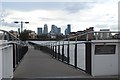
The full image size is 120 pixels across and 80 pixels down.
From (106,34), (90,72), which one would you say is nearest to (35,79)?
(90,72)

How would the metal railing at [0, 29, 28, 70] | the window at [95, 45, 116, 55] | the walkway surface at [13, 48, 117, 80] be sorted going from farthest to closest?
1. the window at [95, 45, 116, 55]
2. the walkway surface at [13, 48, 117, 80]
3. the metal railing at [0, 29, 28, 70]

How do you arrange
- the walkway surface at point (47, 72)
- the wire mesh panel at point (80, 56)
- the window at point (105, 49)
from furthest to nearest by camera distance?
1. the wire mesh panel at point (80, 56)
2. the window at point (105, 49)
3. the walkway surface at point (47, 72)

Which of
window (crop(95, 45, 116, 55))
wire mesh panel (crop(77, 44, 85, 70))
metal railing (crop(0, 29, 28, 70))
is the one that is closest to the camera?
metal railing (crop(0, 29, 28, 70))

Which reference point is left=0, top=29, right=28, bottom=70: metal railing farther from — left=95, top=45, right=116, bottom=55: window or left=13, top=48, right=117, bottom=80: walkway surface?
left=95, top=45, right=116, bottom=55: window

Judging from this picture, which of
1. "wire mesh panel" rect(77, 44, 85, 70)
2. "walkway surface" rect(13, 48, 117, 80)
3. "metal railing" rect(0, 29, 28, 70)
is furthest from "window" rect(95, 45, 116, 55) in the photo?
"metal railing" rect(0, 29, 28, 70)

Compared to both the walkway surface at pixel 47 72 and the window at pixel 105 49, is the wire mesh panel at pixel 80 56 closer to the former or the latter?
the walkway surface at pixel 47 72

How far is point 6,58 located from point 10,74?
2.02 ft

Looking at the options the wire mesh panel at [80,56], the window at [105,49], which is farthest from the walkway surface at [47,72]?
the window at [105,49]

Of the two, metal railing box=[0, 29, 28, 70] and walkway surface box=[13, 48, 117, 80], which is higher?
metal railing box=[0, 29, 28, 70]

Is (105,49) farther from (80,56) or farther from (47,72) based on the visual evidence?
(80,56)

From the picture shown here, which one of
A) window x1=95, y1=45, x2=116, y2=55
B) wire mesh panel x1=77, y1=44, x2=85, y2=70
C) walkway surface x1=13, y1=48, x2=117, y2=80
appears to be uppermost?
window x1=95, y1=45, x2=116, y2=55

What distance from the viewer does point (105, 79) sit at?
1002cm

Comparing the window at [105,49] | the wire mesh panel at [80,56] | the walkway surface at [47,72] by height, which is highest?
the window at [105,49]

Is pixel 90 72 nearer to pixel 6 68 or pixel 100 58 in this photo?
pixel 100 58
